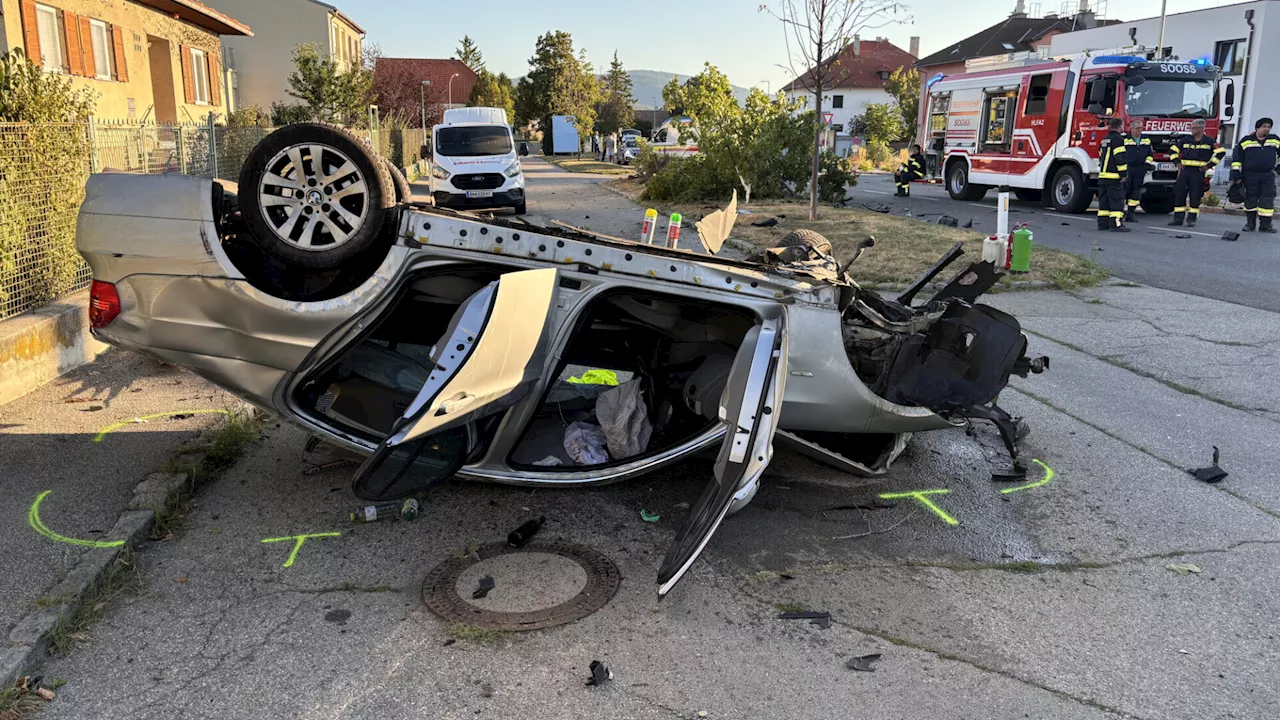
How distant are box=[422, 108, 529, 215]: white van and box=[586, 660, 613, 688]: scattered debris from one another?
16.0m

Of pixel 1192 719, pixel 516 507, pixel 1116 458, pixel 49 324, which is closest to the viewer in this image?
pixel 1192 719

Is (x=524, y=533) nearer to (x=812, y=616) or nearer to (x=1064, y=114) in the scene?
(x=812, y=616)

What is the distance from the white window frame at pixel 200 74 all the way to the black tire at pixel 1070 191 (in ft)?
72.8

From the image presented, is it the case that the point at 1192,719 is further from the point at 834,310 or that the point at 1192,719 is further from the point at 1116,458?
the point at 1116,458

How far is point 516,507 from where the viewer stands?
436 centimetres

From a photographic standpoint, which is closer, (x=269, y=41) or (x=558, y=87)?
(x=269, y=41)

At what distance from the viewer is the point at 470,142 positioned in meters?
19.0

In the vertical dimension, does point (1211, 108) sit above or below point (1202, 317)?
above

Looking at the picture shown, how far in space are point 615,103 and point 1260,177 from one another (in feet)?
214

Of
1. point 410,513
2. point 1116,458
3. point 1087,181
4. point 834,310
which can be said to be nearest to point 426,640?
point 410,513

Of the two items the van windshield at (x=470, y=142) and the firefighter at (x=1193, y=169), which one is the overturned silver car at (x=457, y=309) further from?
the van windshield at (x=470, y=142)

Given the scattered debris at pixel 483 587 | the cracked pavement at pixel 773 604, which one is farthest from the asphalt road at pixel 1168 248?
the scattered debris at pixel 483 587

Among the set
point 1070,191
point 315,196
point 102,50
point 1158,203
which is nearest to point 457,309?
point 315,196

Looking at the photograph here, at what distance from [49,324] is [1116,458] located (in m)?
6.87
